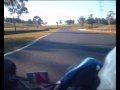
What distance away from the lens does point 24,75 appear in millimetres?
2264

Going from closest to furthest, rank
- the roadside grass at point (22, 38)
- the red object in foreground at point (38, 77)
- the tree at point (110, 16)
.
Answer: the tree at point (110, 16), the red object in foreground at point (38, 77), the roadside grass at point (22, 38)

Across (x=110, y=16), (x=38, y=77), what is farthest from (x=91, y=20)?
(x=38, y=77)

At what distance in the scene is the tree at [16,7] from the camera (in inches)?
87.5

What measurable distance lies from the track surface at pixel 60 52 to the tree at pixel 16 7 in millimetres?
329

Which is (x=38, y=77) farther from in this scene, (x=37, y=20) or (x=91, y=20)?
(x=91, y=20)

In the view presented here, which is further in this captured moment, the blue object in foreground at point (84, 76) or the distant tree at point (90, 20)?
the distant tree at point (90, 20)

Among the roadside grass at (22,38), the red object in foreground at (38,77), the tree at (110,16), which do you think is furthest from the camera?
the roadside grass at (22,38)

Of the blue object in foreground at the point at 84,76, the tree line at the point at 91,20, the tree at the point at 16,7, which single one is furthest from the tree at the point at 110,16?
the tree at the point at 16,7

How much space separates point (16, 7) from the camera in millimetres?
2439

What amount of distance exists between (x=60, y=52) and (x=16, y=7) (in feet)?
1.98

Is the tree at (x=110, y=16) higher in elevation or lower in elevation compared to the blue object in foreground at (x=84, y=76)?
higher

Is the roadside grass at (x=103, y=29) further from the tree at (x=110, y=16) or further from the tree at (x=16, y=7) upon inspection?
the tree at (x=16, y=7)
